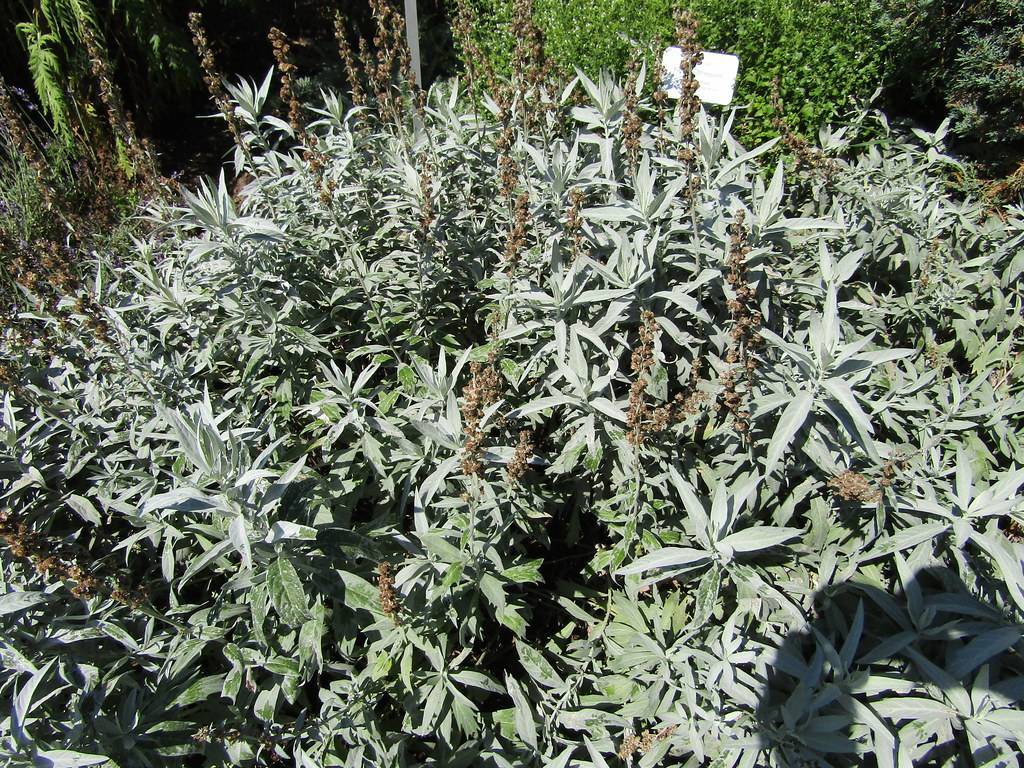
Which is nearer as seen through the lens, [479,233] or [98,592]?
[98,592]

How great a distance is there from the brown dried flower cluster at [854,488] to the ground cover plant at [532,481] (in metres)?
0.02

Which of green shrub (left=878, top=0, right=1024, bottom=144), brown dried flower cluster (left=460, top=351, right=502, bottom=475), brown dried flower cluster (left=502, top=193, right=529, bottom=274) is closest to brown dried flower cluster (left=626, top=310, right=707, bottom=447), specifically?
brown dried flower cluster (left=460, top=351, right=502, bottom=475)

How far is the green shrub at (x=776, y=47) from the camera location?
486 centimetres

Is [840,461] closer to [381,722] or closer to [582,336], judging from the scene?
[582,336]

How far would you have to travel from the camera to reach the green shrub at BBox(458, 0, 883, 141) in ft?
15.9

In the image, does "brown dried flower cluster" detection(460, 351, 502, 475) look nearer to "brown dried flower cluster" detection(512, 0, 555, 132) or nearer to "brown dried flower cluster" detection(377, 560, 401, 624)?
"brown dried flower cluster" detection(377, 560, 401, 624)

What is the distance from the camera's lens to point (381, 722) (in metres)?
2.07

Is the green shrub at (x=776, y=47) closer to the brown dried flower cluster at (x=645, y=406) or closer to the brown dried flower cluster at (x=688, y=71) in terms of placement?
the brown dried flower cluster at (x=688, y=71)

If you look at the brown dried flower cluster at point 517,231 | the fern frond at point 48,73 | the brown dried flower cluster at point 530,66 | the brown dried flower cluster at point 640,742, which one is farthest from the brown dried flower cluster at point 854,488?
the fern frond at point 48,73

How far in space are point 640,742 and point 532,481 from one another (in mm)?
873

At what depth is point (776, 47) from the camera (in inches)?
198

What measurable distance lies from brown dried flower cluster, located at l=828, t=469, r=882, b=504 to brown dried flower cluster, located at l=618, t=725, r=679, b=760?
831mm

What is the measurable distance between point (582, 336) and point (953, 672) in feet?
4.66

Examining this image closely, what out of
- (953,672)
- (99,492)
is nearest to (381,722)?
(99,492)
